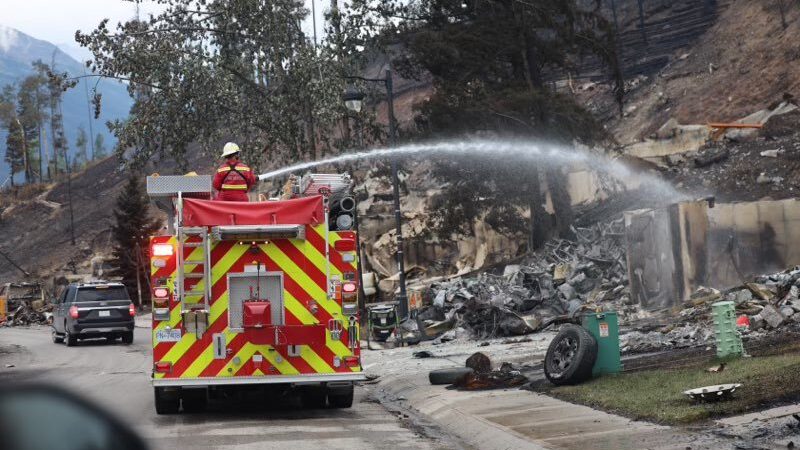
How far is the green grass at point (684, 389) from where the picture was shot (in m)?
10.2

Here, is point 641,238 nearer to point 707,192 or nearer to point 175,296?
point 707,192

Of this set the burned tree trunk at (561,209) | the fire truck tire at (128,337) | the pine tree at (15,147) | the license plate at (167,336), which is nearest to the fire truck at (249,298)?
the license plate at (167,336)

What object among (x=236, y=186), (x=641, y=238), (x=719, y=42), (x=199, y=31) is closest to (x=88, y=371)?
(x=236, y=186)

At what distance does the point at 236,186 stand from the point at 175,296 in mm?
1693

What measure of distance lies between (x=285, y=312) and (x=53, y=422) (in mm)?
10118

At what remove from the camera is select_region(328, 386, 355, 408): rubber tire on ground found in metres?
13.8

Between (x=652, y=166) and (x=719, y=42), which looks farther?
(x=719, y=42)

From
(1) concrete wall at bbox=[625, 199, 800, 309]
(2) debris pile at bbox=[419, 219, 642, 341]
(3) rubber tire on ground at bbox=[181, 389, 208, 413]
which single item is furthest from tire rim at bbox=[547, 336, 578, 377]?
(1) concrete wall at bbox=[625, 199, 800, 309]

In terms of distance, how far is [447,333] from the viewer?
2450 cm

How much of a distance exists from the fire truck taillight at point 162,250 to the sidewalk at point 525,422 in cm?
353

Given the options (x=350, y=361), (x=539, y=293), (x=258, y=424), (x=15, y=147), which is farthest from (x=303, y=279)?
(x=15, y=147)

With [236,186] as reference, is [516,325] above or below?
below

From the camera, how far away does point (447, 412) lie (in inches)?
513

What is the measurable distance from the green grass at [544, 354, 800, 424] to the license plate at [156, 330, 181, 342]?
14.2 feet
